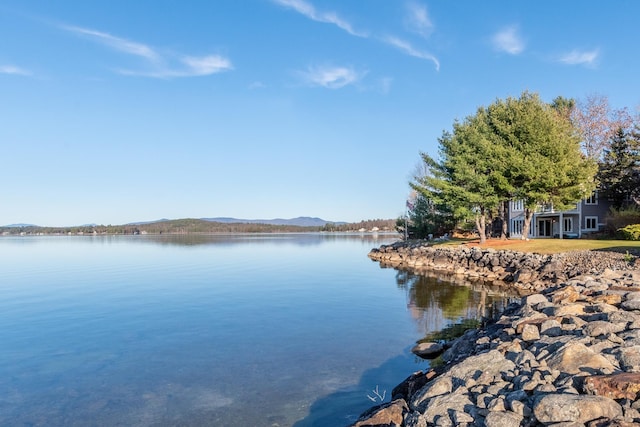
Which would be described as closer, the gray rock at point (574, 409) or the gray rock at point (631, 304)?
the gray rock at point (574, 409)

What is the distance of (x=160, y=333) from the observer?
12.3 m

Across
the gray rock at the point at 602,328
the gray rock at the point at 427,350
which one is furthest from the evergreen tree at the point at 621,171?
the gray rock at the point at 602,328

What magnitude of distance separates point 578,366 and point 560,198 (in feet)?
91.7

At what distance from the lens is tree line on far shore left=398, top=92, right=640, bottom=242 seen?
29141 millimetres

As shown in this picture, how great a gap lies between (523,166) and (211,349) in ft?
82.1

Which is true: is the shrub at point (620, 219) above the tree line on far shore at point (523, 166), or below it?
below

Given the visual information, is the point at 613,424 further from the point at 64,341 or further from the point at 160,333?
the point at 64,341

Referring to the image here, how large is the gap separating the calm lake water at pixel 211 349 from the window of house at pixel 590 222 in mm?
22007

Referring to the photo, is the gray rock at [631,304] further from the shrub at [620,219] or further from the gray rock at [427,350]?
the shrub at [620,219]

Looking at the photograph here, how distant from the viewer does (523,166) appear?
28953 mm

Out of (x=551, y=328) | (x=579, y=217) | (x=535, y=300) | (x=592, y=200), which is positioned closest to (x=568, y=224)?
(x=579, y=217)

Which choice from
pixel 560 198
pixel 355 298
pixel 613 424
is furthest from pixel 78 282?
pixel 560 198

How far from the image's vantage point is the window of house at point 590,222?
36.5m

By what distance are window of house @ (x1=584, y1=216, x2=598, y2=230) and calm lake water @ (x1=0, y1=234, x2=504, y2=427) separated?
22007mm
